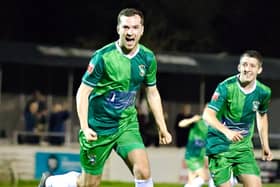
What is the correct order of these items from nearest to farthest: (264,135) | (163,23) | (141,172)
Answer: (141,172), (264,135), (163,23)

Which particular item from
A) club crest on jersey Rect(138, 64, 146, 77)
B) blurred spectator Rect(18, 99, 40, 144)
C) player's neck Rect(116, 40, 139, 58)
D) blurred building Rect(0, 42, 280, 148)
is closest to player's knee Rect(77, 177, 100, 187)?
club crest on jersey Rect(138, 64, 146, 77)

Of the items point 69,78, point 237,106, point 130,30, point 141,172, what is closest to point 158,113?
point 141,172

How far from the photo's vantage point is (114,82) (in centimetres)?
1235

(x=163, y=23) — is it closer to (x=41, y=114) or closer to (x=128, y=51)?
(x=41, y=114)

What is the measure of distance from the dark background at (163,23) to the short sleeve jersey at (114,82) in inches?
1173

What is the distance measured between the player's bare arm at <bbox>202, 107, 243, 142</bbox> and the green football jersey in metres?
0.09

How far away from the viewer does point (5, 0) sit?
1754 inches

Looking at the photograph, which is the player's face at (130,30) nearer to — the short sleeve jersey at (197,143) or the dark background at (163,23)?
the short sleeve jersey at (197,143)

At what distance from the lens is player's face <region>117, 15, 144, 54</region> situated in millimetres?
12109

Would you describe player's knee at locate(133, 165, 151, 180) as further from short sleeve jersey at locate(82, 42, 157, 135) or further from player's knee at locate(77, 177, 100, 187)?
player's knee at locate(77, 177, 100, 187)

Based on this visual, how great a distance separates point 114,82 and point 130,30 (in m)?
0.64

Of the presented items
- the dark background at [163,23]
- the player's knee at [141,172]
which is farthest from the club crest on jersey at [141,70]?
the dark background at [163,23]

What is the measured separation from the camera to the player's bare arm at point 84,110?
38.8 ft

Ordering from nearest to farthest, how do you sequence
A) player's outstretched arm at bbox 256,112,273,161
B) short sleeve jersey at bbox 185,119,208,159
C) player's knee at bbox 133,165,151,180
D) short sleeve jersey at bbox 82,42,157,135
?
player's knee at bbox 133,165,151,180, short sleeve jersey at bbox 82,42,157,135, player's outstretched arm at bbox 256,112,273,161, short sleeve jersey at bbox 185,119,208,159
